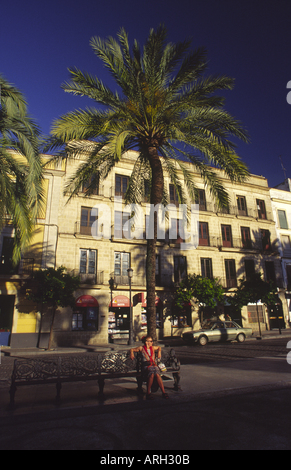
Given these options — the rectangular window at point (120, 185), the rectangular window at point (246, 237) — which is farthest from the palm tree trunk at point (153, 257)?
the rectangular window at point (246, 237)

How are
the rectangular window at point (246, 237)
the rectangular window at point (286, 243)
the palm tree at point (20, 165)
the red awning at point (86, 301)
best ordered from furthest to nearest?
the rectangular window at point (286, 243), the rectangular window at point (246, 237), the red awning at point (86, 301), the palm tree at point (20, 165)

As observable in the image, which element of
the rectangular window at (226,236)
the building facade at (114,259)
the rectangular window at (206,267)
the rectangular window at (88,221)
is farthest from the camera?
the rectangular window at (226,236)

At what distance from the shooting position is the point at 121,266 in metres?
23.1

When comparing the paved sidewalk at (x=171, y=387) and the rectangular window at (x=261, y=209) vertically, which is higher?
the rectangular window at (x=261, y=209)

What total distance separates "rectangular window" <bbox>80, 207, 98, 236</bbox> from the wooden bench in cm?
1603

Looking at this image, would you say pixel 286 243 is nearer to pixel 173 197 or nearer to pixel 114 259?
pixel 173 197

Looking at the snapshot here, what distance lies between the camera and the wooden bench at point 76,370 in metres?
5.97

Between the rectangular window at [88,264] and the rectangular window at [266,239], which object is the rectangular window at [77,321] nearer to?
the rectangular window at [88,264]

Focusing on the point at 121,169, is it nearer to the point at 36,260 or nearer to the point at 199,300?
the point at 36,260

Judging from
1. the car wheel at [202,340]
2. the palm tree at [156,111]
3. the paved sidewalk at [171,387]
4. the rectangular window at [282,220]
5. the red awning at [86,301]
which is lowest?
the paved sidewalk at [171,387]

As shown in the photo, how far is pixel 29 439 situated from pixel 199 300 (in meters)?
20.3

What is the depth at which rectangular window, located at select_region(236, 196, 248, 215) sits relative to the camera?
30.3 metres

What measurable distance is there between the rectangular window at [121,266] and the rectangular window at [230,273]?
10.2 metres

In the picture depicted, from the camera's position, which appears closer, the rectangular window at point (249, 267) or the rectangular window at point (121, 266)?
the rectangular window at point (121, 266)
